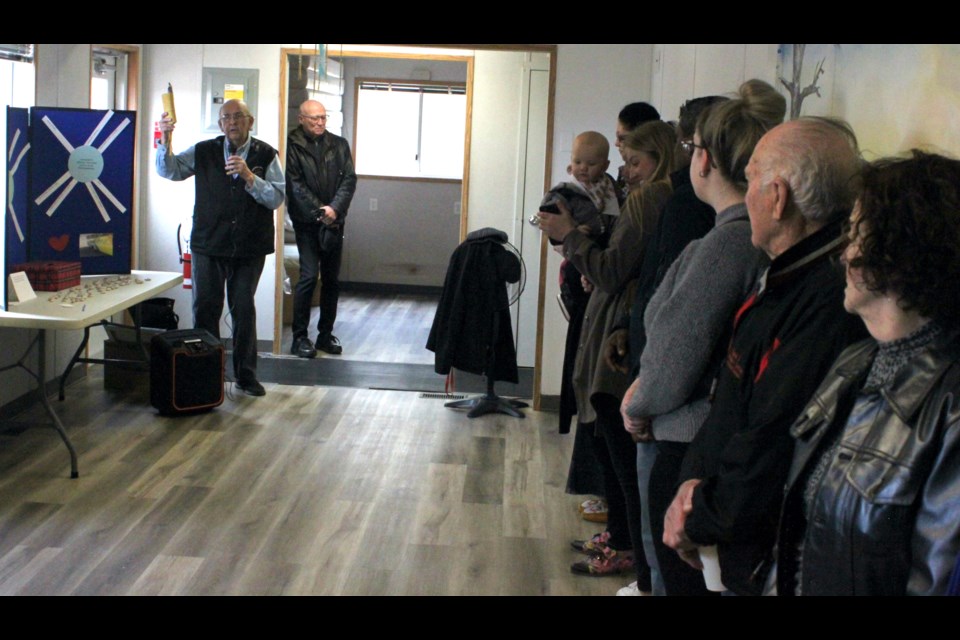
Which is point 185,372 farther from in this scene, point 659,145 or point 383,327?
point 383,327

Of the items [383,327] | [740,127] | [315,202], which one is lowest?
[383,327]

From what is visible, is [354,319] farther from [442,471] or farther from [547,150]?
[442,471]

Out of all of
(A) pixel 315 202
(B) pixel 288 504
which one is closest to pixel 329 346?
(A) pixel 315 202

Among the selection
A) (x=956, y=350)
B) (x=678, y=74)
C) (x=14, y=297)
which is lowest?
(x=14, y=297)

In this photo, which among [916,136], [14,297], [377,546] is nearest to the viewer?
[916,136]

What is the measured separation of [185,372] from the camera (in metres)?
5.19

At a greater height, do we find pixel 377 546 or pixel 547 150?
pixel 547 150

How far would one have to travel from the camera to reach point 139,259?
22.3 feet

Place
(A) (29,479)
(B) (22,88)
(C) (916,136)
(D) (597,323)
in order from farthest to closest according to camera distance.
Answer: (B) (22,88) → (A) (29,479) → (D) (597,323) → (C) (916,136)

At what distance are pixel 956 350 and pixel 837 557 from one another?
0.28 m

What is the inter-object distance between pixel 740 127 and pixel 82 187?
406 centimetres

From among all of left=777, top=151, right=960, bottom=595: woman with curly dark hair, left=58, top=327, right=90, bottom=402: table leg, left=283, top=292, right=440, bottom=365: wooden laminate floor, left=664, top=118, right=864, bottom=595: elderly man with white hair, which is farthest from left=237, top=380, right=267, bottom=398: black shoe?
left=777, top=151, right=960, bottom=595: woman with curly dark hair

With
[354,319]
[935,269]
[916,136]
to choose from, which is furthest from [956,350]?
[354,319]

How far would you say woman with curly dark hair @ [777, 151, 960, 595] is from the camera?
1106 mm
